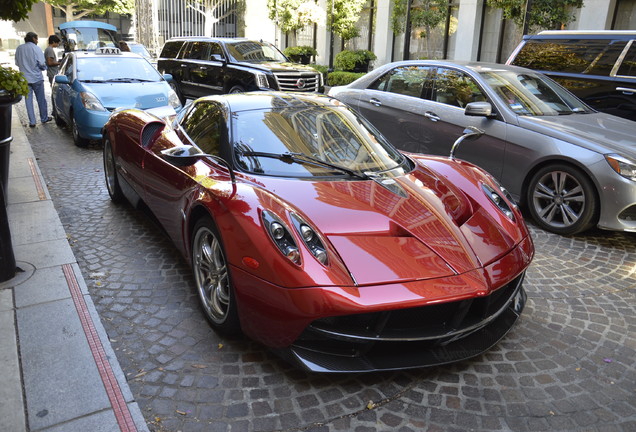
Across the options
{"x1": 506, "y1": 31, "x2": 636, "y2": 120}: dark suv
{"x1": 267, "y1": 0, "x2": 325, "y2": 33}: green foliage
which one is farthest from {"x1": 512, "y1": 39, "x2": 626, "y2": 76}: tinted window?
{"x1": 267, "y1": 0, "x2": 325, "y2": 33}: green foliage

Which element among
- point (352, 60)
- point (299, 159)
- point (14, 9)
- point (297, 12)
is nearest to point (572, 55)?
point (299, 159)

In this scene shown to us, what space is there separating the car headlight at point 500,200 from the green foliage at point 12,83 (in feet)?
14.4

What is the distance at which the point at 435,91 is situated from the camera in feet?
23.0

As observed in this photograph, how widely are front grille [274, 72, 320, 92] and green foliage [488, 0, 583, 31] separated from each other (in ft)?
17.4

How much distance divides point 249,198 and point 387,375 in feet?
4.26

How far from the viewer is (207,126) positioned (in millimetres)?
4305

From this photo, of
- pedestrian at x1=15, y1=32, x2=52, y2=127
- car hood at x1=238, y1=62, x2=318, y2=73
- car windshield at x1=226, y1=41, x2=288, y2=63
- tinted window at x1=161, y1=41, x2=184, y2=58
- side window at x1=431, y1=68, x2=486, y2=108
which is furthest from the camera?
tinted window at x1=161, y1=41, x2=184, y2=58

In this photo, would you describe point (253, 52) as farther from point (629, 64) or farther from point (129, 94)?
point (629, 64)

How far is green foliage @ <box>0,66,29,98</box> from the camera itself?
5195 mm

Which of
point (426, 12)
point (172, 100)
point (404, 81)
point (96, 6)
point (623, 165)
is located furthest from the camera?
point (96, 6)

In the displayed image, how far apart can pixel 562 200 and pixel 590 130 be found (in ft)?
2.72

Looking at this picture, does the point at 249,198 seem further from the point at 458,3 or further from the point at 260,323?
the point at 458,3

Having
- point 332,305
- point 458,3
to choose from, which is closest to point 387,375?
point 332,305

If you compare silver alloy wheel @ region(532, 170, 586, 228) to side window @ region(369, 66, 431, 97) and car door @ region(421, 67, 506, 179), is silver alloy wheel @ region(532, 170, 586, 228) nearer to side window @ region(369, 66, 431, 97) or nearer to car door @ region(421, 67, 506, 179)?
car door @ region(421, 67, 506, 179)
